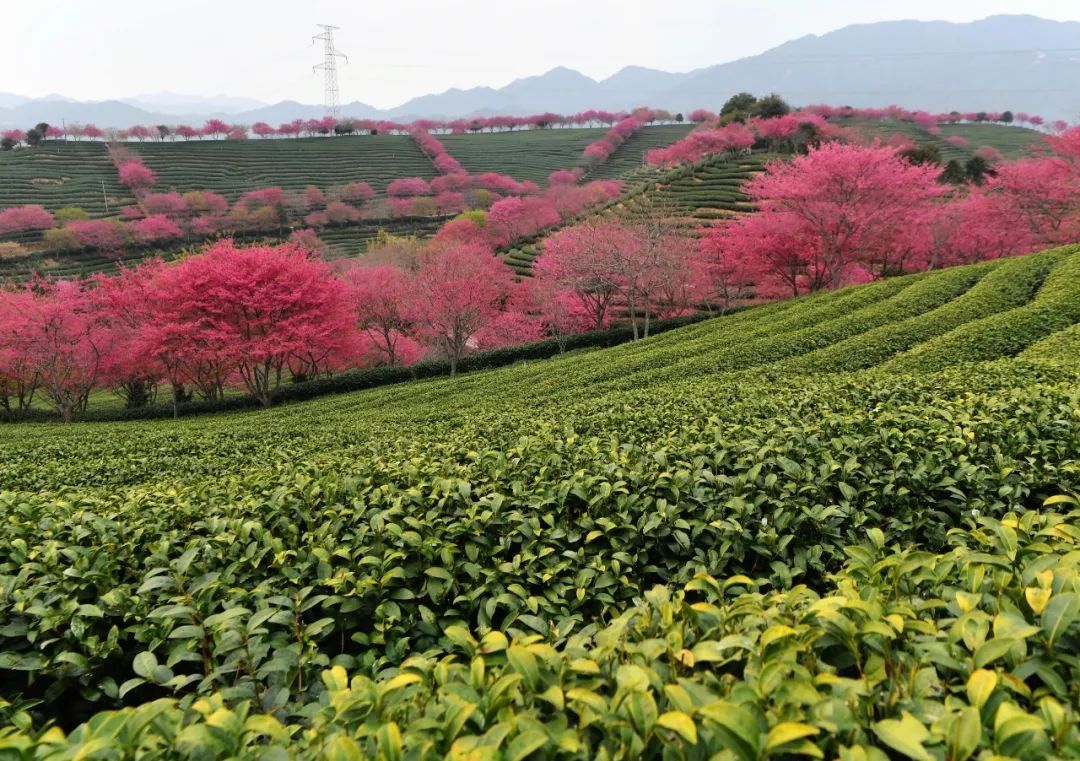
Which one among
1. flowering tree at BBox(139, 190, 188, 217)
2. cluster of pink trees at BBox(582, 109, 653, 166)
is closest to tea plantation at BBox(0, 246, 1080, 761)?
flowering tree at BBox(139, 190, 188, 217)

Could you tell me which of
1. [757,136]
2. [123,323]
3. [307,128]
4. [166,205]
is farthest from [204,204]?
[757,136]

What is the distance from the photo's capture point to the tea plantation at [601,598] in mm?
1431

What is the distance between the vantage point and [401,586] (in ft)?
9.01

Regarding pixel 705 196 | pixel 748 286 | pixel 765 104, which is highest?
pixel 765 104

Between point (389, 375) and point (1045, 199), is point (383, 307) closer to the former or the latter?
point (389, 375)

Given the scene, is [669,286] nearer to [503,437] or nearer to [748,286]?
[748,286]

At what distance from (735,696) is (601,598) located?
4.02ft

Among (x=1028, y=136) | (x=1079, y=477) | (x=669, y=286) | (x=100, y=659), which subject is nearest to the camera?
(x=100, y=659)

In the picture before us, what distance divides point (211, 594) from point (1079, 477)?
198 inches

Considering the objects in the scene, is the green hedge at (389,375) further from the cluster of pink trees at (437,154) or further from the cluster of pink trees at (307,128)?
the cluster of pink trees at (307,128)

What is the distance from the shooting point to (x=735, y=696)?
145cm

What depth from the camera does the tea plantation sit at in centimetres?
143

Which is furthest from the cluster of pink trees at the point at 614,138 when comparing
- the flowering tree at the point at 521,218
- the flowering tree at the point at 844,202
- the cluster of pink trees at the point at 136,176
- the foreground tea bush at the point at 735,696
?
the foreground tea bush at the point at 735,696

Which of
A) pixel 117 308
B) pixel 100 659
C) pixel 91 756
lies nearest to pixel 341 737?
pixel 91 756
